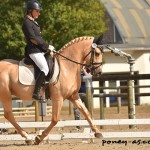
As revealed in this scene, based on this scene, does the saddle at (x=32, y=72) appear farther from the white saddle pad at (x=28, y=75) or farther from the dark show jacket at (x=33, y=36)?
the dark show jacket at (x=33, y=36)

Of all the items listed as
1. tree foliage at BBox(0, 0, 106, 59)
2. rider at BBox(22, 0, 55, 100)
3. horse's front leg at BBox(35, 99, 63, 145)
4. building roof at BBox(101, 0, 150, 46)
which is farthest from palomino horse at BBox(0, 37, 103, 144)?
building roof at BBox(101, 0, 150, 46)

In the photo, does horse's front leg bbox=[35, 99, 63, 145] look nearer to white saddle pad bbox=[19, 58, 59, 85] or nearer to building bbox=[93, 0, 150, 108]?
white saddle pad bbox=[19, 58, 59, 85]

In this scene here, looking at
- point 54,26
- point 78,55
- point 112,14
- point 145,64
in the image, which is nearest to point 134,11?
point 112,14

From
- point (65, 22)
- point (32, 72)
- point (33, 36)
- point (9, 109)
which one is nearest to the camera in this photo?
point (33, 36)

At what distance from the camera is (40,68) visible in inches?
437

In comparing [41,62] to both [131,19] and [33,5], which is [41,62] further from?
[131,19]

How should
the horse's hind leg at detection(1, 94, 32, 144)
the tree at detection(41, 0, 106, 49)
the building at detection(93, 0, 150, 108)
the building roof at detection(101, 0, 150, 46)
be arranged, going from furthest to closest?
the building roof at detection(101, 0, 150, 46)
the building at detection(93, 0, 150, 108)
the tree at detection(41, 0, 106, 49)
the horse's hind leg at detection(1, 94, 32, 144)

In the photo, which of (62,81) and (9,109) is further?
(9,109)

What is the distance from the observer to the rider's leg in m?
11.1

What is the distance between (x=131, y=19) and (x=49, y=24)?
12.3 meters

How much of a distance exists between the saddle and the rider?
109 mm

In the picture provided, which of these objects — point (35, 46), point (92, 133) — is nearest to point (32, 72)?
point (35, 46)

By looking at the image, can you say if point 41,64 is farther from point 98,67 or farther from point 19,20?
point 19,20

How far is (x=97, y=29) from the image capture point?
33.3m
